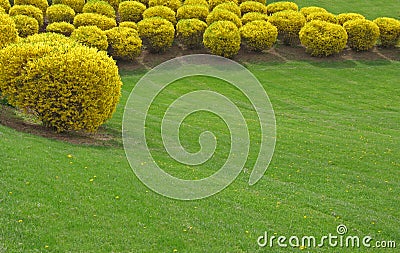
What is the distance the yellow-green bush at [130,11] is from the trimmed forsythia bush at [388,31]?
49.9ft

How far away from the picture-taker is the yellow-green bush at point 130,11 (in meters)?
30.0

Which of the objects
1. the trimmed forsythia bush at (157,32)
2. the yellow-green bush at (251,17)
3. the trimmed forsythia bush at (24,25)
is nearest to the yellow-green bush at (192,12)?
the yellow-green bush at (251,17)

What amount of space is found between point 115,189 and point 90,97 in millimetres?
4079

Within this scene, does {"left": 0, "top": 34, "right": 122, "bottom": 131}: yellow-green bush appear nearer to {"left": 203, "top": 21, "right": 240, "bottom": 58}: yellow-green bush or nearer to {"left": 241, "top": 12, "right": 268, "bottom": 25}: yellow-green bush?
{"left": 203, "top": 21, "right": 240, "bottom": 58}: yellow-green bush

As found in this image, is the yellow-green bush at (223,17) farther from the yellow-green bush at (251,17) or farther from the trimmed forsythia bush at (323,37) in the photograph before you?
the trimmed forsythia bush at (323,37)

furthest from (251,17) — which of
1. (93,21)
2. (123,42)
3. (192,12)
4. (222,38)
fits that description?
(93,21)

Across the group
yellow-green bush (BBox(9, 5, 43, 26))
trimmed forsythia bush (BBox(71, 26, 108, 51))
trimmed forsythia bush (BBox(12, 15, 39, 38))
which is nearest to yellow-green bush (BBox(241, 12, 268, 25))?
trimmed forsythia bush (BBox(71, 26, 108, 51))

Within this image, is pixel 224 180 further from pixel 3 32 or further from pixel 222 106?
pixel 3 32

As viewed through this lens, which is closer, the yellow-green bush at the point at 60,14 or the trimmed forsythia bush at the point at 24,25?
the trimmed forsythia bush at the point at 24,25

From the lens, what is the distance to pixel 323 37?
2734cm

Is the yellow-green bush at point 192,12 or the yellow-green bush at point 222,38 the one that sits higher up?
the yellow-green bush at point 192,12

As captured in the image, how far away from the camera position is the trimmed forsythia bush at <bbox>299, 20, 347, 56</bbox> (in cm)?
2742

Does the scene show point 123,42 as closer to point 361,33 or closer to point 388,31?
point 361,33

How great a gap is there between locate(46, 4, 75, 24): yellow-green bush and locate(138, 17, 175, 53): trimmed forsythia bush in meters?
4.86
